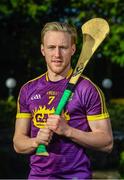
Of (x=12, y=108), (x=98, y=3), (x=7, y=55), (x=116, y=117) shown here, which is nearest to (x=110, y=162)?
(x=116, y=117)

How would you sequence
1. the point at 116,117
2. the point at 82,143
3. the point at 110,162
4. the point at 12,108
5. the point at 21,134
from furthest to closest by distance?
1. the point at 12,108
2. the point at 116,117
3. the point at 110,162
4. the point at 21,134
5. the point at 82,143

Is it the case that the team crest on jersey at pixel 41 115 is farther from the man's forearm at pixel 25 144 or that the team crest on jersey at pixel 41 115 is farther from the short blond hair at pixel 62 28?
the short blond hair at pixel 62 28

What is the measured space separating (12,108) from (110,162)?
9.99m

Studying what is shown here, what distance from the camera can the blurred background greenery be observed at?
11094 mm

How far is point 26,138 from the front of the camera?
2.93 m

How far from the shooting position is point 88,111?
2.85 metres

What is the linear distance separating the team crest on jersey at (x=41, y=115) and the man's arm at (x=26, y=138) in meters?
0.07

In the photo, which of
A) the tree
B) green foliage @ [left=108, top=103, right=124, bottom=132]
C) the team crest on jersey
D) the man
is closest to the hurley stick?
the man

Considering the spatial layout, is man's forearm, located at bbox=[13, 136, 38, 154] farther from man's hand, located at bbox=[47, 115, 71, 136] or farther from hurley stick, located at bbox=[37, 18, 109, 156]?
hurley stick, located at bbox=[37, 18, 109, 156]

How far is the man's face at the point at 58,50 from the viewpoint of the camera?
113 inches

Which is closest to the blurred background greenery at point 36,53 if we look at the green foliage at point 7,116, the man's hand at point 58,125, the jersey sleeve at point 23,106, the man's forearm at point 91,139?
the green foliage at point 7,116

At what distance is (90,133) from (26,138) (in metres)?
0.35

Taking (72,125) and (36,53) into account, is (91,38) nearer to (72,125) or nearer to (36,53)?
(72,125)

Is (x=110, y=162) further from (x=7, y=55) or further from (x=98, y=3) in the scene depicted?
(x=7, y=55)
